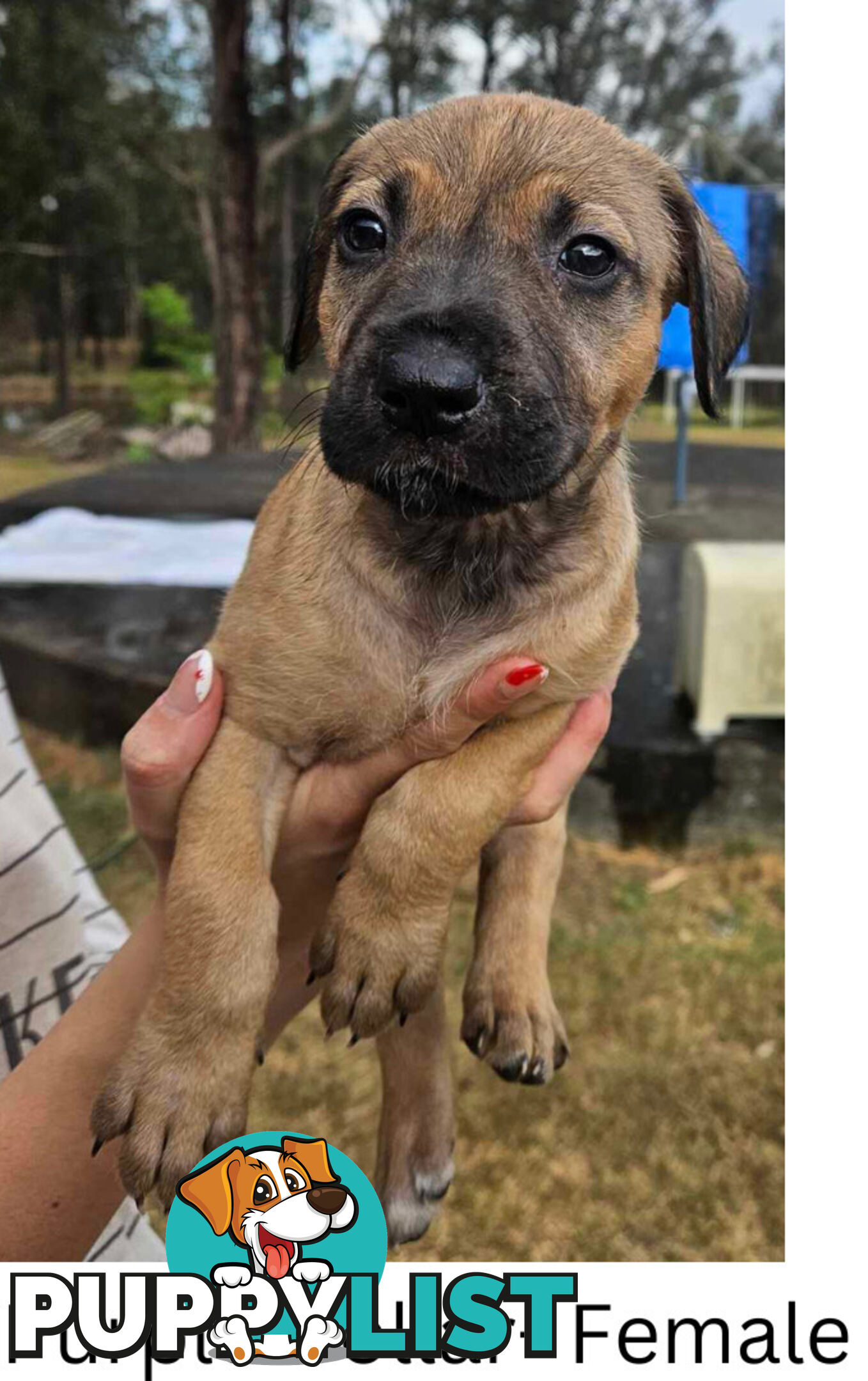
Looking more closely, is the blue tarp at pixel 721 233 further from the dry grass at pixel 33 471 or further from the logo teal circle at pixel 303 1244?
the dry grass at pixel 33 471

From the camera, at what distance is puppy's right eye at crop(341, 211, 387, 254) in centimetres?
175

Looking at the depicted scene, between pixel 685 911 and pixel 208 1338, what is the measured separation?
8.87ft

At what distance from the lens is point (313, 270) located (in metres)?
1.96

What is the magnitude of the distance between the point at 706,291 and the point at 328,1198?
5.15 ft

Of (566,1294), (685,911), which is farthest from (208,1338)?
(685,911)

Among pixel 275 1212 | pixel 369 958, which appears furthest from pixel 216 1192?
pixel 369 958

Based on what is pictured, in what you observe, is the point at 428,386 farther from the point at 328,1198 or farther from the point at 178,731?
the point at 328,1198

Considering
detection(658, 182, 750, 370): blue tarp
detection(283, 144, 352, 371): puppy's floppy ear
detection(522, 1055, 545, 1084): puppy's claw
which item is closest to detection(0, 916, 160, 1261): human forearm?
detection(522, 1055, 545, 1084): puppy's claw

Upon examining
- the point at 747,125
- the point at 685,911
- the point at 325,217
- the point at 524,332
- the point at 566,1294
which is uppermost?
the point at 747,125

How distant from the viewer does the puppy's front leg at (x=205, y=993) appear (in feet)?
5.26

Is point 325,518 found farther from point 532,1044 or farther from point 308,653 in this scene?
point 532,1044

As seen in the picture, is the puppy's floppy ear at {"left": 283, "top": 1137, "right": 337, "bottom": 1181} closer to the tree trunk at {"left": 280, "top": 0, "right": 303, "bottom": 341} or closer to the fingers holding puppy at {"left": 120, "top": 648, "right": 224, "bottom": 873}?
the fingers holding puppy at {"left": 120, "top": 648, "right": 224, "bottom": 873}

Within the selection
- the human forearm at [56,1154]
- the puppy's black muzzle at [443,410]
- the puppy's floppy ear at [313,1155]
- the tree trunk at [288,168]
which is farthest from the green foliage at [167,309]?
the puppy's floppy ear at [313,1155]

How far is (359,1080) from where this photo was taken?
288 cm
